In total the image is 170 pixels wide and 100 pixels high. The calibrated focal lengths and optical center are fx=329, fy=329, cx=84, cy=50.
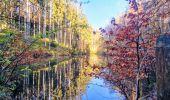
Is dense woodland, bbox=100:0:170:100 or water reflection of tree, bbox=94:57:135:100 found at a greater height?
dense woodland, bbox=100:0:170:100

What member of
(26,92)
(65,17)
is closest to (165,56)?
(26,92)

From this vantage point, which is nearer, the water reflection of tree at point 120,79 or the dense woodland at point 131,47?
the dense woodland at point 131,47

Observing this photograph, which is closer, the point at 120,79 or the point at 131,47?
the point at 131,47

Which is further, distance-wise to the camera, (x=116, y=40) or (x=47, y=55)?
(x=47, y=55)

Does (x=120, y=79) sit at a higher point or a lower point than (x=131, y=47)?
lower

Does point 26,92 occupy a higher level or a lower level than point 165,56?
lower

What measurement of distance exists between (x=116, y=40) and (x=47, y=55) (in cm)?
3951

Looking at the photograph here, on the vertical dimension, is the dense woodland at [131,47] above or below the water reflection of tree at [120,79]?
above

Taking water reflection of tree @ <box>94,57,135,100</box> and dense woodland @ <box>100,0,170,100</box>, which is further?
water reflection of tree @ <box>94,57,135,100</box>

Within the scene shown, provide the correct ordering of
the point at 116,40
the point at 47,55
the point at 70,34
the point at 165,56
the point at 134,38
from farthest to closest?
the point at 70,34, the point at 47,55, the point at 116,40, the point at 134,38, the point at 165,56

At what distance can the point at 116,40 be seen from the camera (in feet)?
34.8

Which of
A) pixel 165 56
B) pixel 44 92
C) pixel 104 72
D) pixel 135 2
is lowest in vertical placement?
pixel 44 92

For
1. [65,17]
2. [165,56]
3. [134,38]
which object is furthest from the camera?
[65,17]

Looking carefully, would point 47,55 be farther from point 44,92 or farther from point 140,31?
point 140,31
